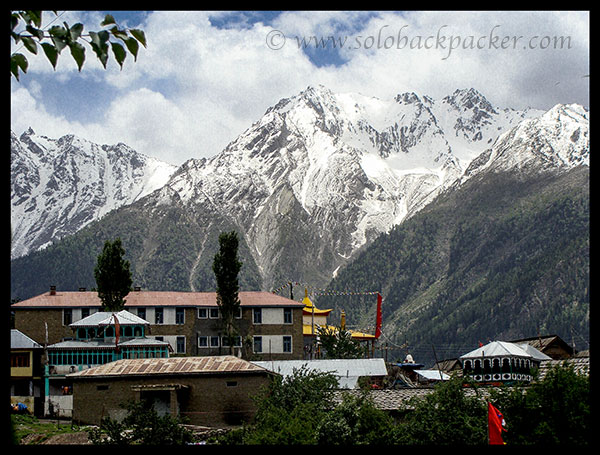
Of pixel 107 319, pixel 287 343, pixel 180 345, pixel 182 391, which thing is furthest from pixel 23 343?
pixel 287 343

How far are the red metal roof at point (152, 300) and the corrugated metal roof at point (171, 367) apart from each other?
73.2ft

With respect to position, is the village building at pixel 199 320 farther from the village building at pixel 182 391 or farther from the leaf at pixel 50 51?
the leaf at pixel 50 51

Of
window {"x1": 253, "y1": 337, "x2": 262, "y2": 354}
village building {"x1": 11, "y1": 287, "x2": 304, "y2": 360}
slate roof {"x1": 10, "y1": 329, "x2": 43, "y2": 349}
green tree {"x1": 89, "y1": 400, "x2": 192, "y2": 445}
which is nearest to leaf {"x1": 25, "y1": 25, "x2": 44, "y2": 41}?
green tree {"x1": 89, "y1": 400, "x2": 192, "y2": 445}

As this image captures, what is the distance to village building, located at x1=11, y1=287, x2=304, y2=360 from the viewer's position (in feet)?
254

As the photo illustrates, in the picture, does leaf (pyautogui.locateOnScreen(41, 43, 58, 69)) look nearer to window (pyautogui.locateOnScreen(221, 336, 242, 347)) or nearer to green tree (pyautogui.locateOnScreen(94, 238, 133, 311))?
green tree (pyautogui.locateOnScreen(94, 238, 133, 311))

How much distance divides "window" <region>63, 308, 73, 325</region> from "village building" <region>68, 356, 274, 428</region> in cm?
2240

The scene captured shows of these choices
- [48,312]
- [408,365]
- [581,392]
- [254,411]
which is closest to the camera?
[581,392]
